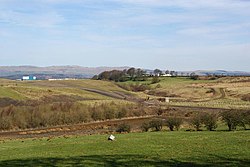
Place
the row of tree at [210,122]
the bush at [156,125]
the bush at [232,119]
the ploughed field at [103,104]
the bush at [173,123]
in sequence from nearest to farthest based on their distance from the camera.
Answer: the bush at [232,119]
the row of tree at [210,122]
the bush at [173,123]
the bush at [156,125]
the ploughed field at [103,104]

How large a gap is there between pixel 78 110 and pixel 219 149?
4733 cm

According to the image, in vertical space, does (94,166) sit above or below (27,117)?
above

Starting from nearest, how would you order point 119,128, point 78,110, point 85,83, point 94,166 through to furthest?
point 94,166
point 119,128
point 78,110
point 85,83

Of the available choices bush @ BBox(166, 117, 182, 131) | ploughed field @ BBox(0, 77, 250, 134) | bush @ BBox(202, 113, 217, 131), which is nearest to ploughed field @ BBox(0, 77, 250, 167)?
ploughed field @ BBox(0, 77, 250, 134)

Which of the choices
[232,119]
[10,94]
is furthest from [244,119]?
[10,94]

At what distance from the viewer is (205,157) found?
18688 millimetres

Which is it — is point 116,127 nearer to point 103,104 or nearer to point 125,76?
point 103,104

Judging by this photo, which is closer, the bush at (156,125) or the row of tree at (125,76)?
the bush at (156,125)

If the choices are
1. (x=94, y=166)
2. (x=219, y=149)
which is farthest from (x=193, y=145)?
(x=94, y=166)

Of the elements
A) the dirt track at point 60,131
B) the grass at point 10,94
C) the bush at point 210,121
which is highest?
the bush at point 210,121

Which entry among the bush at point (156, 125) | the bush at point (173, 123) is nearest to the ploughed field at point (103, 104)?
the bush at point (173, 123)

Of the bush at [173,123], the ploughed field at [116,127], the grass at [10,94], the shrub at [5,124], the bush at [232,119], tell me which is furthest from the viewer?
the grass at [10,94]

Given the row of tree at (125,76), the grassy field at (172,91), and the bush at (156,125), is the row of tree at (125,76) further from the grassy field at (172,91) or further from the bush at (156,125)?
the bush at (156,125)

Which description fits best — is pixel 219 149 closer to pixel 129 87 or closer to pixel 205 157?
pixel 205 157
